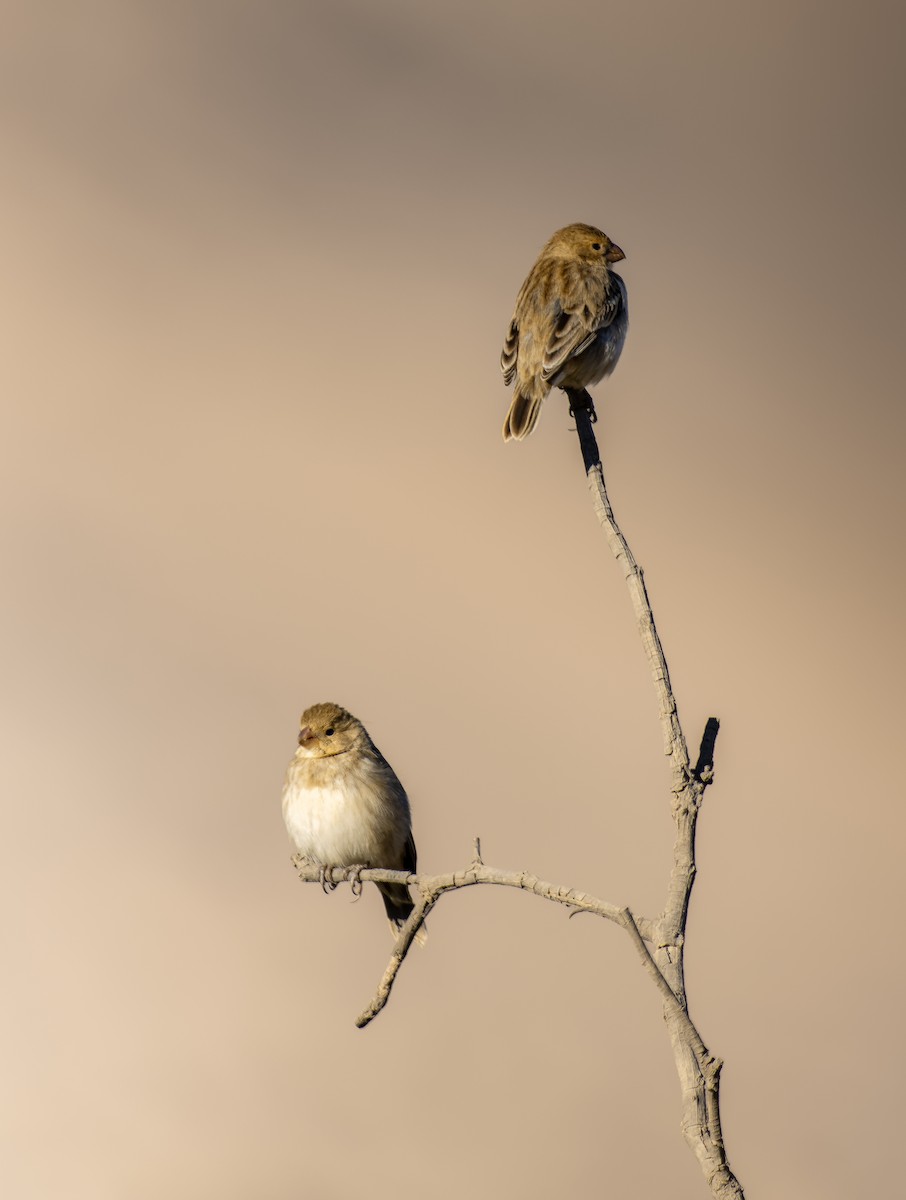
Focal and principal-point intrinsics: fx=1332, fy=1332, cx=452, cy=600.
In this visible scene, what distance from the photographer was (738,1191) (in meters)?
1.35

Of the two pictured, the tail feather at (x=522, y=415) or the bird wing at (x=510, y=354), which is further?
the bird wing at (x=510, y=354)

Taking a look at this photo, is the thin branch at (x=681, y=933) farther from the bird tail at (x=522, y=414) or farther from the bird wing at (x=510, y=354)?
the bird wing at (x=510, y=354)

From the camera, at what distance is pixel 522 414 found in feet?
13.2

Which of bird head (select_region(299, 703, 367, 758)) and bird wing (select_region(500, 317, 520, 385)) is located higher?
bird wing (select_region(500, 317, 520, 385))

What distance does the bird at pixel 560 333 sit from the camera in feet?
13.2

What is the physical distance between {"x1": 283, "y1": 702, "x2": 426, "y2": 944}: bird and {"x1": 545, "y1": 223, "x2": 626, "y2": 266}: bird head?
1.88m

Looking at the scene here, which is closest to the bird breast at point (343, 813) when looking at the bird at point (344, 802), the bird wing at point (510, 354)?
the bird at point (344, 802)

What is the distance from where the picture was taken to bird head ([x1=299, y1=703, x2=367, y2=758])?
4.41 meters

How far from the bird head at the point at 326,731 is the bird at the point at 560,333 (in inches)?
45.0

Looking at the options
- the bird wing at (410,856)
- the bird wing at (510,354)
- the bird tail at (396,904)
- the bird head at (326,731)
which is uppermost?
the bird wing at (510,354)

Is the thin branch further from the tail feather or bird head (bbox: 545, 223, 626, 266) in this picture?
bird head (bbox: 545, 223, 626, 266)

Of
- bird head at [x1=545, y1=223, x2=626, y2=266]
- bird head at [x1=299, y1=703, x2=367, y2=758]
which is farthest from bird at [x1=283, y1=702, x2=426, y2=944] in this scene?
bird head at [x1=545, y1=223, x2=626, y2=266]

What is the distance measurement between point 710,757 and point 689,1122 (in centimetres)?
51

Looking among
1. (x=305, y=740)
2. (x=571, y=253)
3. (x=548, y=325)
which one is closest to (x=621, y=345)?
(x=548, y=325)
